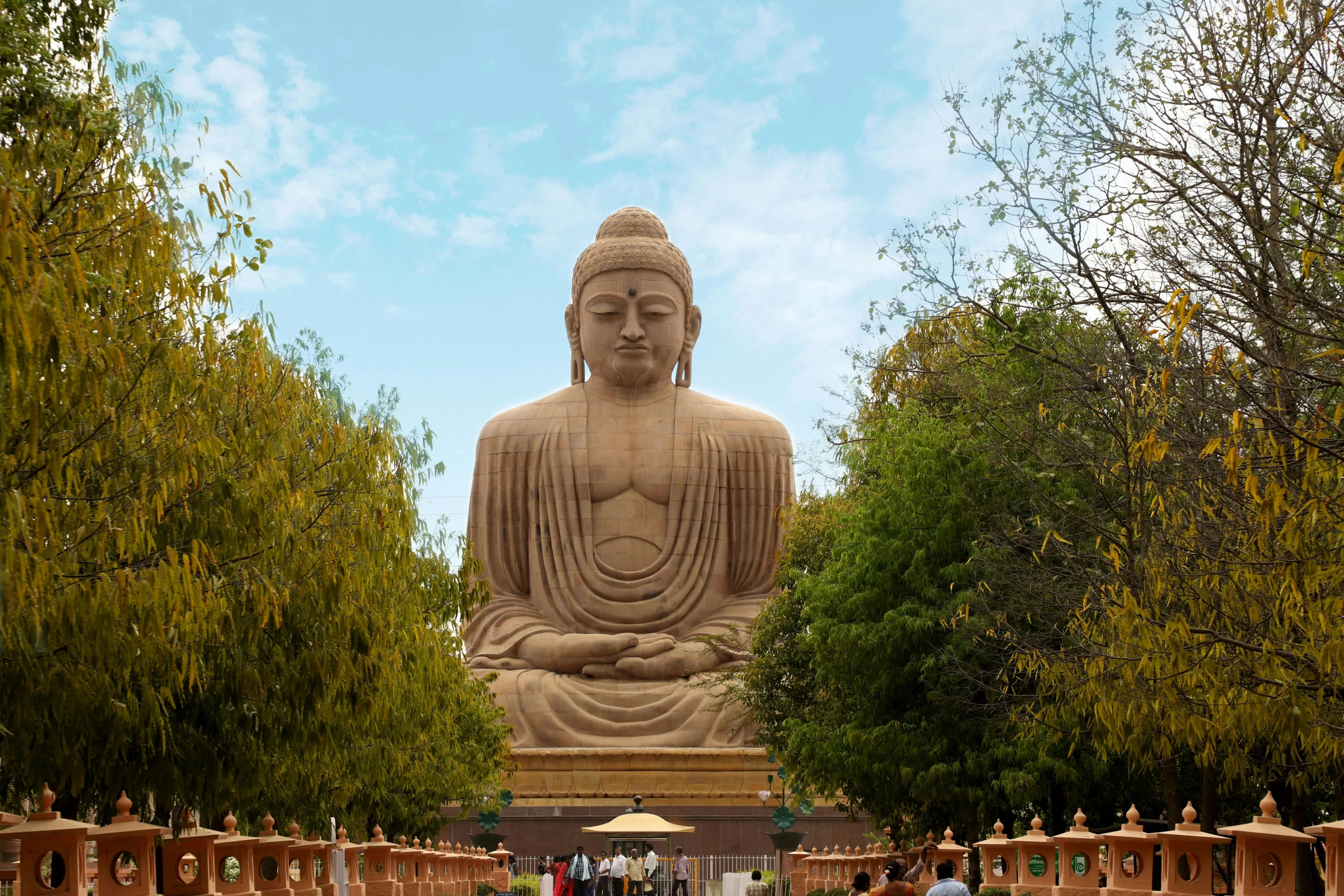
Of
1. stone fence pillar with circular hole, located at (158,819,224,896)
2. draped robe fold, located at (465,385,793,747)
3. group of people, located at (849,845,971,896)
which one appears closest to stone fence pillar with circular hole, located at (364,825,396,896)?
stone fence pillar with circular hole, located at (158,819,224,896)

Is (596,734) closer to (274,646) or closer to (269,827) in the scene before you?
(269,827)

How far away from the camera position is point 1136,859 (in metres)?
10.0

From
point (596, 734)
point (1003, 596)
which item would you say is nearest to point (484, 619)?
point (596, 734)

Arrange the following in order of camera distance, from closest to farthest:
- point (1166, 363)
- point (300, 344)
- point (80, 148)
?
point (80, 148), point (1166, 363), point (300, 344)

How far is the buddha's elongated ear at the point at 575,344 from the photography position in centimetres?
2767

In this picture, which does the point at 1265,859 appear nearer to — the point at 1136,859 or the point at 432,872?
the point at 1136,859

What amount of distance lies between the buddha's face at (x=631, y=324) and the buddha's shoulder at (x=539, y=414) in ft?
2.43

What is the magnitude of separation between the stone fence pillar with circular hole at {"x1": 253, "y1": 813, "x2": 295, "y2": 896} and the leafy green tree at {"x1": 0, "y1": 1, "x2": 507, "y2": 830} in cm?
35

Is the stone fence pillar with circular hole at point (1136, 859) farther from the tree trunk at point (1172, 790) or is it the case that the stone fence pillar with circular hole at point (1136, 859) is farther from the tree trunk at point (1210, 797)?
the tree trunk at point (1172, 790)

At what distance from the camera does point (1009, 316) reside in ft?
38.2

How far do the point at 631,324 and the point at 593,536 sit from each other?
11.6 feet

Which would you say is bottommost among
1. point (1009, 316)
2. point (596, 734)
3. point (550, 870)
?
point (550, 870)

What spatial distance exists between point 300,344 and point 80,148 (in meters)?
16.0

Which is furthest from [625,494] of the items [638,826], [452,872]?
[452,872]
